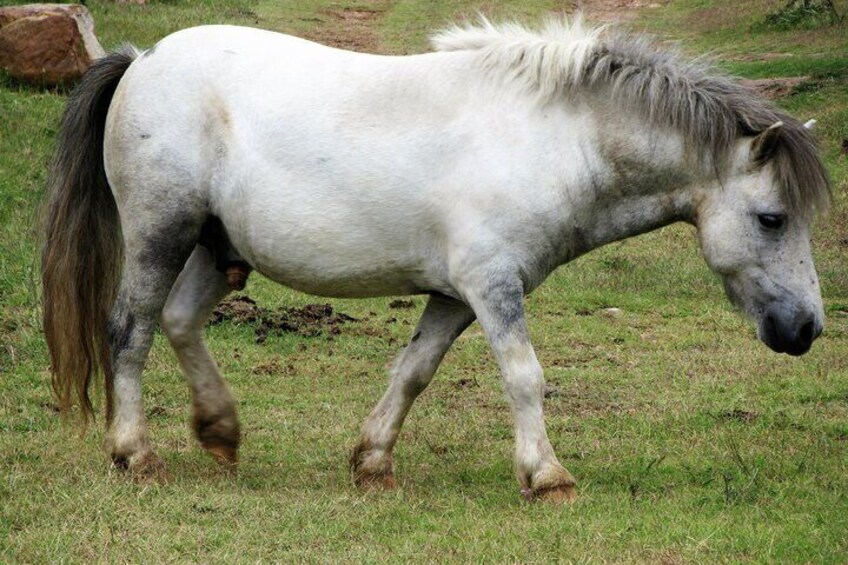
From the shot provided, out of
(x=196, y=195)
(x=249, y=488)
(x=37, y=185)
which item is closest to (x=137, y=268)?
(x=196, y=195)

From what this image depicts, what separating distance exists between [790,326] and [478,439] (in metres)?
1.88

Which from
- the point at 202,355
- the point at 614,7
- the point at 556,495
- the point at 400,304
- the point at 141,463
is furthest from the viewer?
the point at 614,7

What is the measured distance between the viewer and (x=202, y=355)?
6.06 m

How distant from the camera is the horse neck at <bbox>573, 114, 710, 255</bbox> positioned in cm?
531

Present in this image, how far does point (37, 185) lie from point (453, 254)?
6.85 meters

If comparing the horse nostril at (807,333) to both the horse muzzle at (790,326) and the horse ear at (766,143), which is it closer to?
the horse muzzle at (790,326)

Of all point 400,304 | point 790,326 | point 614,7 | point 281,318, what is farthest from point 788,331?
point 614,7

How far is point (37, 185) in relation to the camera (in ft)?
36.4

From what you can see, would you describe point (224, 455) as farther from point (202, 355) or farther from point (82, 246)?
point (82, 246)

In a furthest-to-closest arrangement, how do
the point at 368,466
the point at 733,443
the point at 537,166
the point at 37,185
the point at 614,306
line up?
the point at 37,185 → the point at 614,306 → the point at 733,443 → the point at 368,466 → the point at 537,166

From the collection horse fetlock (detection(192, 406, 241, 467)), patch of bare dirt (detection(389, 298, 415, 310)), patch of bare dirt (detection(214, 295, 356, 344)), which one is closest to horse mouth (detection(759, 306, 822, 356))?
horse fetlock (detection(192, 406, 241, 467))

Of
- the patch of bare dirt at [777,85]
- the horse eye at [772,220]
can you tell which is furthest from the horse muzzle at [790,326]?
the patch of bare dirt at [777,85]

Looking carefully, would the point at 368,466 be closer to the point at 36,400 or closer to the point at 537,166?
the point at 537,166

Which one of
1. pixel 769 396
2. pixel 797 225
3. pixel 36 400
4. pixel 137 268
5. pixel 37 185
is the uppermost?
pixel 797 225
